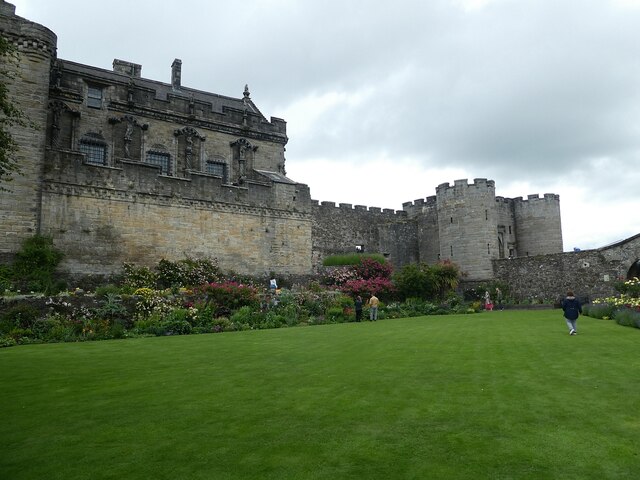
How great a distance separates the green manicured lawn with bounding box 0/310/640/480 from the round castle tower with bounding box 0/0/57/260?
1328cm

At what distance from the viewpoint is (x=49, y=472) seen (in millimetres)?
4621

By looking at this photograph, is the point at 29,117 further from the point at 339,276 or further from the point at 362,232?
the point at 362,232

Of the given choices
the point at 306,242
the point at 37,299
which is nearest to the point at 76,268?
the point at 37,299

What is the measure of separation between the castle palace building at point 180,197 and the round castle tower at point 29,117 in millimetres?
46

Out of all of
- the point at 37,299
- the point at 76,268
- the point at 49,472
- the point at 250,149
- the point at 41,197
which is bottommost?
the point at 49,472

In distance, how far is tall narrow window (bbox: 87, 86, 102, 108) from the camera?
30.9 m

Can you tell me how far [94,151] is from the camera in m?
31.3

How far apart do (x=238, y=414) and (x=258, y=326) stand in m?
13.5

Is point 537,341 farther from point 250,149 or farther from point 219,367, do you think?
point 250,149

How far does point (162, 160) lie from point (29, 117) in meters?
11.6

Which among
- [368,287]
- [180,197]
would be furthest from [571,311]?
[180,197]

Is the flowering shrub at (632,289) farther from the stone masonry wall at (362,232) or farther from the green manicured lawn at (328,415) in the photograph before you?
the stone masonry wall at (362,232)

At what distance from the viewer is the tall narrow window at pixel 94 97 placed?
30.9m

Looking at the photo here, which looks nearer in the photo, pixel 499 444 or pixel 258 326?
pixel 499 444
